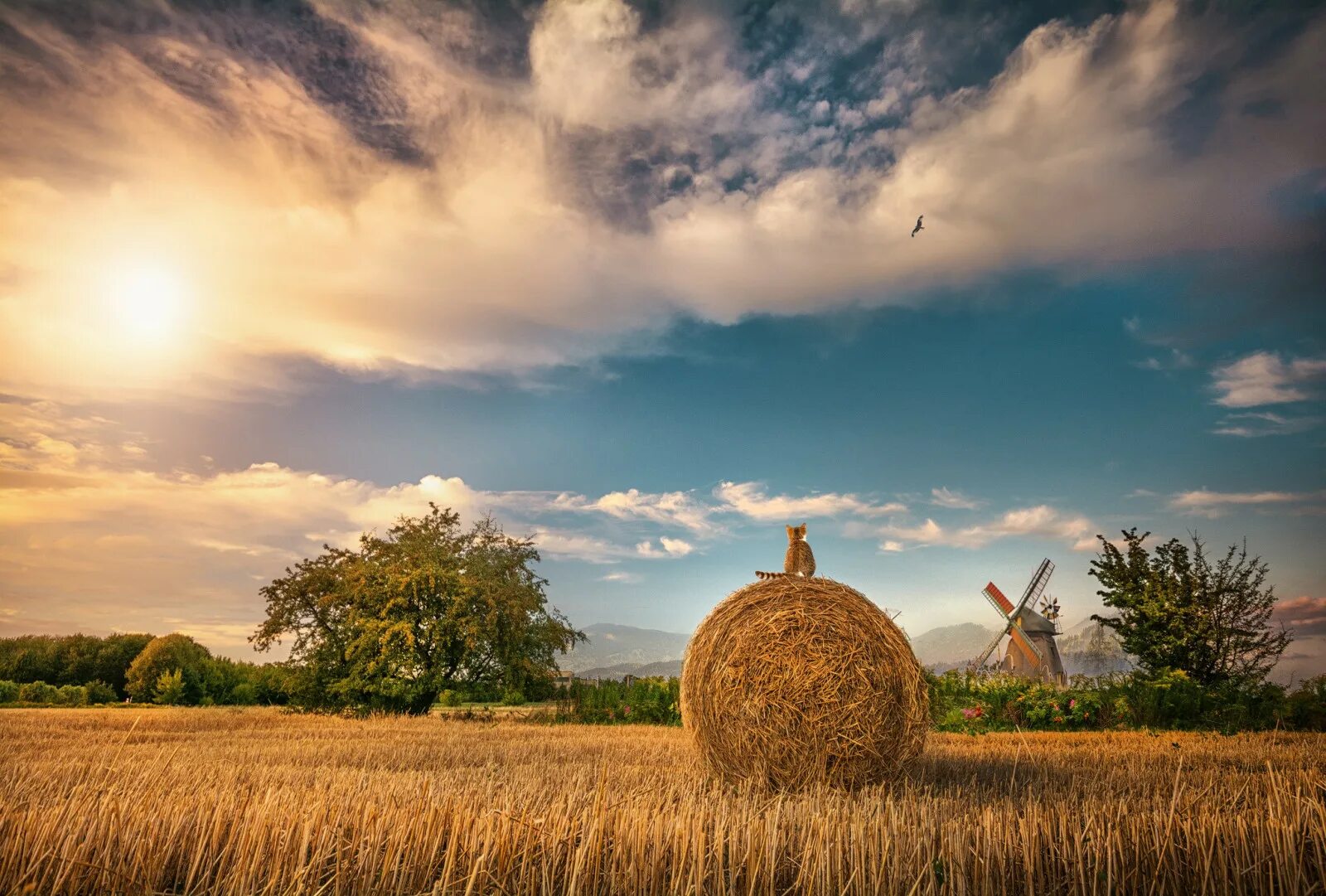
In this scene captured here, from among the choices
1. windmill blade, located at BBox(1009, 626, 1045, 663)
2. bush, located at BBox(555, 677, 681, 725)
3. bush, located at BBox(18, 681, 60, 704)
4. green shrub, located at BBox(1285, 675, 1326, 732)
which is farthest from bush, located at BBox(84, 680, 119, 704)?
windmill blade, located at BBox(1009, 626, 1045, 663)

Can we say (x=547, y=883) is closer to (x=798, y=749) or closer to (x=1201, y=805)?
(x=798, y=749)

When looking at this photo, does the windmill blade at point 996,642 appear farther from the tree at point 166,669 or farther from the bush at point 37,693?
the bush at point 37,693

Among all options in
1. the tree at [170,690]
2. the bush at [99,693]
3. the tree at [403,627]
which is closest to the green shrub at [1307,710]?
the tree at [403,627]

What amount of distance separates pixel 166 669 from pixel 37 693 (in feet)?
10.8

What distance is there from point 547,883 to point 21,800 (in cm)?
406

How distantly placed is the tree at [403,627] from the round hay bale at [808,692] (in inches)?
480

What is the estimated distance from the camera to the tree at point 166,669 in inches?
984

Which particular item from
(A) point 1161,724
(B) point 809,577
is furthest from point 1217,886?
(A) point 1161,724

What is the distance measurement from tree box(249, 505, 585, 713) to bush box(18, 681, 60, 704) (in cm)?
900

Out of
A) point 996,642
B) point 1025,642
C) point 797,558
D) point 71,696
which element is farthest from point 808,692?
point 996,642

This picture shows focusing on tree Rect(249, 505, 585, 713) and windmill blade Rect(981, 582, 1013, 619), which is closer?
tree Rect(249, 505, 585, 713)

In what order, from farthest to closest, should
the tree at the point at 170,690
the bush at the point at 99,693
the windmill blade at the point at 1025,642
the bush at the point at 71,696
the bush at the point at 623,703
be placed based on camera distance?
the windmill blade at the point at 1025,642 → the bush at the point at 99,693 → the tree at the point at 170,690 → the bush at the point at 71,696 → the bush at the point at 623,703

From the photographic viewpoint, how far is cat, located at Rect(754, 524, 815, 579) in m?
8.25

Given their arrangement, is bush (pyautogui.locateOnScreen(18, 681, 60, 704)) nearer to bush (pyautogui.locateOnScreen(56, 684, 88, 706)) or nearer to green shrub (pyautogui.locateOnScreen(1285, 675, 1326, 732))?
bush (pyautogui.locateOnScreen(56, 684, 88, 706))
